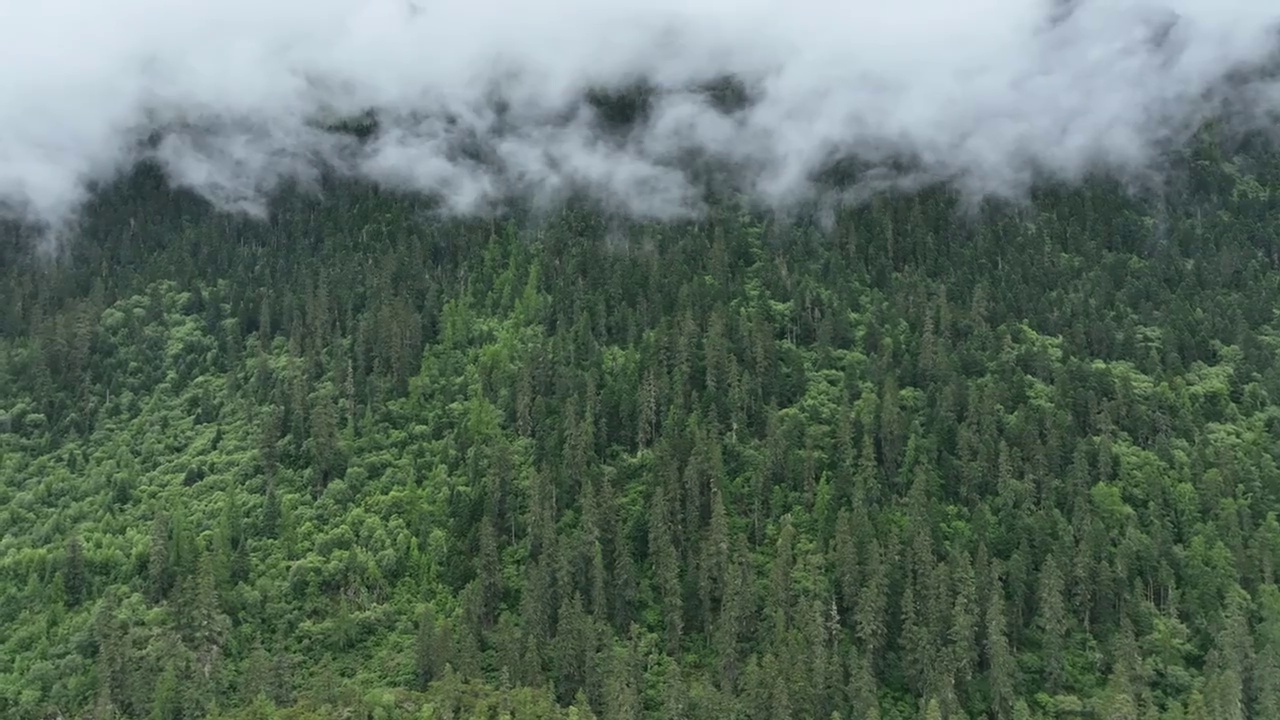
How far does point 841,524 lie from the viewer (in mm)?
131875

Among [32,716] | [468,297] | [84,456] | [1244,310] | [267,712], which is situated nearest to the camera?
[267,712]

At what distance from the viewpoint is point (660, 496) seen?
456 feet

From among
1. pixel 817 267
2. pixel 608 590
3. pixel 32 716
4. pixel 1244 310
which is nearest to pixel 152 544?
pixel 32 716

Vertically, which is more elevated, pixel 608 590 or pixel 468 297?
pixel 468 297

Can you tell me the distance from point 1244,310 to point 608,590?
112 metres

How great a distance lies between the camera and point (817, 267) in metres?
196

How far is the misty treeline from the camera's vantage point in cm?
12044

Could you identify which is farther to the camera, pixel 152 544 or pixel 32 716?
pixel 152 544

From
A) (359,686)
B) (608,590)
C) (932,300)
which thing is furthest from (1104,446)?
(359,686)

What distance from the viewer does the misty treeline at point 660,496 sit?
120 meters

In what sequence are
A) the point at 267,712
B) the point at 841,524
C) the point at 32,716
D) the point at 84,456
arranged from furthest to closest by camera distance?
the point at 84,456, the point at 841,524, the point at 32,716, the point at 267,712

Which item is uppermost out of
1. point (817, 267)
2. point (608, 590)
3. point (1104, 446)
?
point (817, 267)

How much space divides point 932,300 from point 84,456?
128489 millimetres

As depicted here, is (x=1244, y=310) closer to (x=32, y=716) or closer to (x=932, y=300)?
(x=932, y=300)
